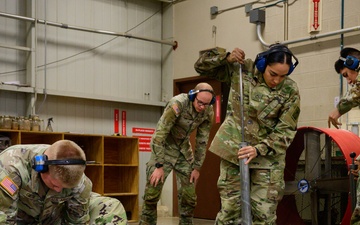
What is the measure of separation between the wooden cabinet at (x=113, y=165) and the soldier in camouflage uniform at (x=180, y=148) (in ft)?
8.36

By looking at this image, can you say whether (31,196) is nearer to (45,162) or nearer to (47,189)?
(47,189)

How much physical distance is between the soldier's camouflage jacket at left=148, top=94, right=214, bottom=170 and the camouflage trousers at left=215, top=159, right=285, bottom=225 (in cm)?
122

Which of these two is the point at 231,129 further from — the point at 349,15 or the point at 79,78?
the point at 79,78

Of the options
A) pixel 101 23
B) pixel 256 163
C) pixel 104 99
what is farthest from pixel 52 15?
pixel 256 163

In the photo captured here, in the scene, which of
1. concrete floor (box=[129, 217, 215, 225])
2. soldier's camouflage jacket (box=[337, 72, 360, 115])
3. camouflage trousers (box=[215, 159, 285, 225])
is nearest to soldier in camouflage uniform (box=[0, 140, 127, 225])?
camouflage trousers (box=[215, 159, 285, 225])

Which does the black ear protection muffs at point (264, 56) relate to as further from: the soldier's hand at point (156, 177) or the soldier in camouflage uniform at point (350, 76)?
the soldier's hand at point (156, 177)

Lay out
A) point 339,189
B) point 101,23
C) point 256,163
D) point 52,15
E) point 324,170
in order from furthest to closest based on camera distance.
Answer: point 101,23
point 52,15
point 324,170
point 339,189
point 256,163

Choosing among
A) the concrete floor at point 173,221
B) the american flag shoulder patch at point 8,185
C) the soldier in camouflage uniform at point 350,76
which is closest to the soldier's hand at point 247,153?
the soldier in camouflage uniform at point 350,76

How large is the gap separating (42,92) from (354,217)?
15.6 feet

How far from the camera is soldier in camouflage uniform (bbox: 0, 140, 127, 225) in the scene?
8.38ft

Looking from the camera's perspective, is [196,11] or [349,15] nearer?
[349,15]

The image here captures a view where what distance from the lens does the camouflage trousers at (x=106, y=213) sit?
299cm

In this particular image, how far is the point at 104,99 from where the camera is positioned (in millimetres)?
7895

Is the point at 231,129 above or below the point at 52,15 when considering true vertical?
below
